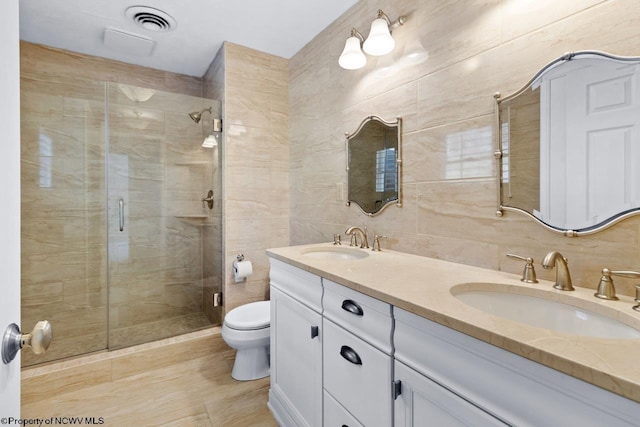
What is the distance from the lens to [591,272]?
96 cm

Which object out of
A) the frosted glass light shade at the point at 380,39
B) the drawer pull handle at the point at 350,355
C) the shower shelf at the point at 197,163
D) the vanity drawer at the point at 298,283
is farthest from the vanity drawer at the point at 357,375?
the shower shelf at the point at 197,163

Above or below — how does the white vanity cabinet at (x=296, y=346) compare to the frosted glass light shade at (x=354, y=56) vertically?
below

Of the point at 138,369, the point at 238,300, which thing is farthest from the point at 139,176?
the point at 138,369

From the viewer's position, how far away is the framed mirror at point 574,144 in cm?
88

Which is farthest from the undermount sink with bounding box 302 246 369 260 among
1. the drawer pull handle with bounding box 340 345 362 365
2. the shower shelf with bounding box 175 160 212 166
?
the shower shelf with bounding box 175 160 212 166

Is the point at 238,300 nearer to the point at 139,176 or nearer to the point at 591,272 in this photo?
the point at 139,176

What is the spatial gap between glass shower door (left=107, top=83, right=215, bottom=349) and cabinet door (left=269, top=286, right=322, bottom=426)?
1147 millimetres

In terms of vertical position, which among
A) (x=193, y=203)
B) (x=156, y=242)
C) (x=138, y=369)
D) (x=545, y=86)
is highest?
(x=545, y=86)

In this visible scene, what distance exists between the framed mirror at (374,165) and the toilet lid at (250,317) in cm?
99

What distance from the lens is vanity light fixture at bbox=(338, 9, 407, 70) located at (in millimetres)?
1527

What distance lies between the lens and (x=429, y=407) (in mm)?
816

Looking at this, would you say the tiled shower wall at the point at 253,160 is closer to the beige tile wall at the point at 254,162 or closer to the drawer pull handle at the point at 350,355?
the beige tile wall at the point at 254,162

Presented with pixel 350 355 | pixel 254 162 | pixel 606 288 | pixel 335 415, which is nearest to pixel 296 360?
pixel 335 415

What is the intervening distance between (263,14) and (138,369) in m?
2.61
